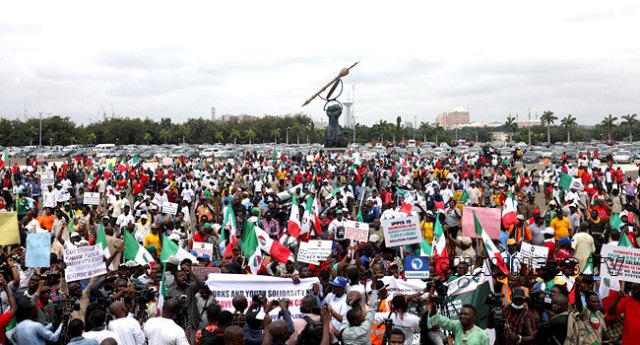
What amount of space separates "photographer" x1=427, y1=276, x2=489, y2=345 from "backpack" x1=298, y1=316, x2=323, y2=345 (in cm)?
107

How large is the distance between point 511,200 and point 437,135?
112 metres

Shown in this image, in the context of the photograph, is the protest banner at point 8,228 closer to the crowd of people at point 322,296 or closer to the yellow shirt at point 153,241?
the crowd of people at point 322,296

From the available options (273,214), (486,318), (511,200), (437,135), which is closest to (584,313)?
(486,318)

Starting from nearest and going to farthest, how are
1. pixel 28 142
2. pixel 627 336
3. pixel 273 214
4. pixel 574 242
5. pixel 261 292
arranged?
pixel 627 336, pixel 261 292, pixel 574 242, pixel 273 214, pixel 28 142

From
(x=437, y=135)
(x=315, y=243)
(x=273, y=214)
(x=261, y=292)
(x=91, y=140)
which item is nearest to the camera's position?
(x=261, y=292)

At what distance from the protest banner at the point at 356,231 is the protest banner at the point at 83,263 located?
414 centimetres

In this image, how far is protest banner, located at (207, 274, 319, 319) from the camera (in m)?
7.22

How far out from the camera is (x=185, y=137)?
111 m

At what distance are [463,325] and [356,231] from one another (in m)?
5.10

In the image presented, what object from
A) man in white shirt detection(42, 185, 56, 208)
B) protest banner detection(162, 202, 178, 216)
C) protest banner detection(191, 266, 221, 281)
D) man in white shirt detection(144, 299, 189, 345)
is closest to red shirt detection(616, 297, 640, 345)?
man in white shirt detection(144, 299, 189, 345)

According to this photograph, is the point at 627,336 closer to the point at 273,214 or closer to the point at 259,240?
the point at 259,240

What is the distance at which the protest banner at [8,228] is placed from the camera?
9.41 meters

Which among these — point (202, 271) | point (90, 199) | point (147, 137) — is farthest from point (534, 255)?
point (147, 137)

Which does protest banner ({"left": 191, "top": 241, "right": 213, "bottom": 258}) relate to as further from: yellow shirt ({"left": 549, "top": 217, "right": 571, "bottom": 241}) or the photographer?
yellow shirt ({"left": 549, "top": 217, "right": 571, "bottom": 241})
